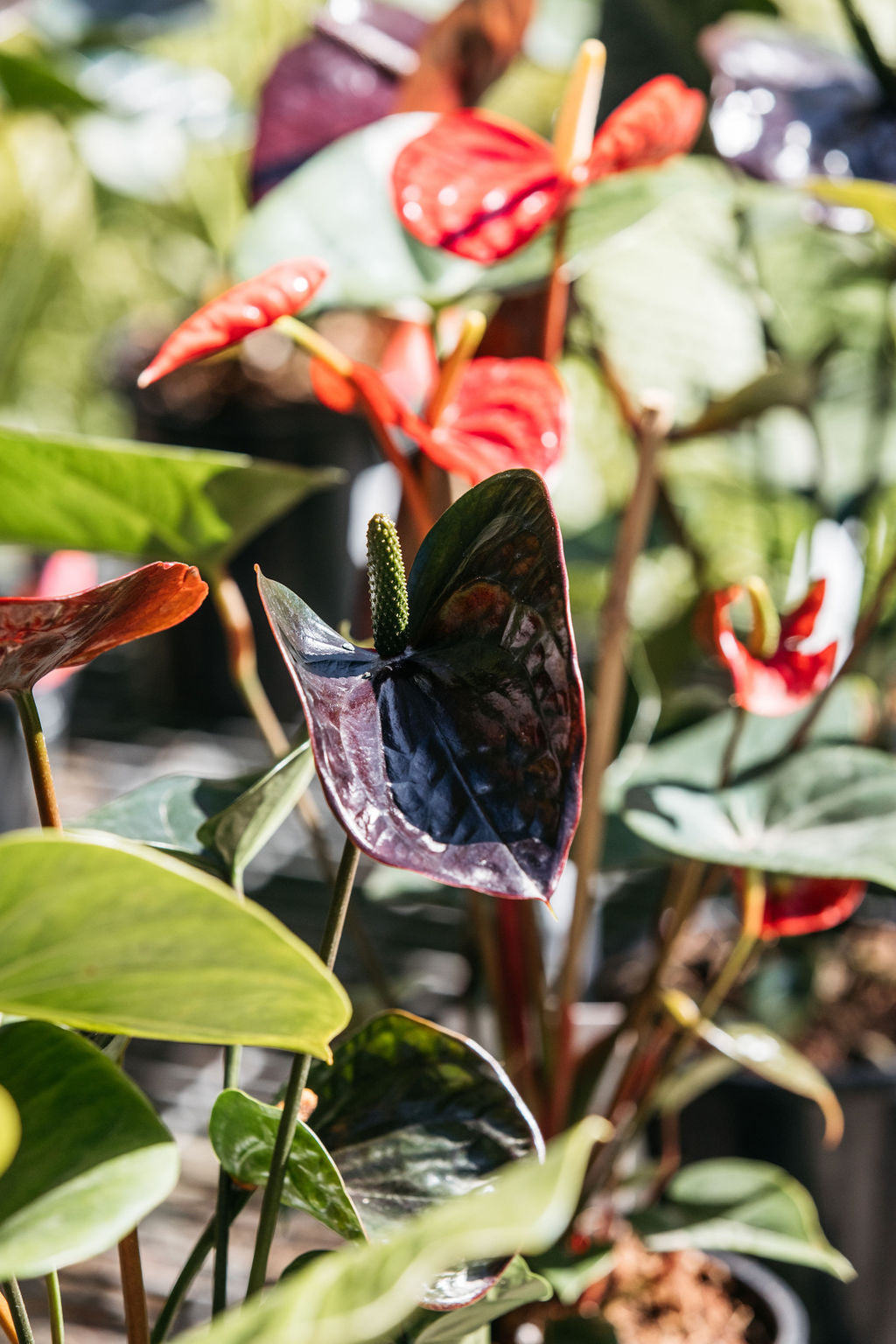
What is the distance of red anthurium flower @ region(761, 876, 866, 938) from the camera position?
439 millimetres

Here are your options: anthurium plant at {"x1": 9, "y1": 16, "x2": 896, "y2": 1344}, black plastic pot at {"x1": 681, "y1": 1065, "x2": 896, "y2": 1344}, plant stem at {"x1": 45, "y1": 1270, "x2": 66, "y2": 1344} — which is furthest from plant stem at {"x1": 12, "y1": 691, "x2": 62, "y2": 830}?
black plastic pot at {"x1": 681, "y1": 1065, "x2": 896, "y2": 1344}

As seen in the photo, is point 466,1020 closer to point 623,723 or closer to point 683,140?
point 623,723

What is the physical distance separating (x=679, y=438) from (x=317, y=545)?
54cm

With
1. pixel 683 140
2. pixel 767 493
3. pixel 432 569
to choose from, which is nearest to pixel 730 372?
pixel 767 493

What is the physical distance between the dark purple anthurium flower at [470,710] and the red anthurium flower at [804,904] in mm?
246

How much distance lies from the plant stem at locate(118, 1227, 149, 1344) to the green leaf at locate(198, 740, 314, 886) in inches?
3.5

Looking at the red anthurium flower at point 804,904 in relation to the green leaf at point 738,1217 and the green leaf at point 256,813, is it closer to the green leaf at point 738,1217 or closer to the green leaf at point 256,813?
the green leaf at point 738,1217

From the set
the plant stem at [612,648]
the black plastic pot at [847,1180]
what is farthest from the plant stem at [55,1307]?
the black plastic pot at [847,1180]

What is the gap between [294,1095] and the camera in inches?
9.4

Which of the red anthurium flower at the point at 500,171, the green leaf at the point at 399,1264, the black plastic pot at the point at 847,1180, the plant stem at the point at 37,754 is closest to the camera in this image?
the green leaf at the point at 399,1264

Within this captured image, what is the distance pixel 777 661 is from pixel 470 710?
0.18m

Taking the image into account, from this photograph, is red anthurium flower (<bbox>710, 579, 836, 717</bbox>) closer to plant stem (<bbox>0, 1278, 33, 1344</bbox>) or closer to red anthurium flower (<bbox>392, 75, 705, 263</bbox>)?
red anthurium flower (<bbox>392, 75, 705, 263</bbox>)

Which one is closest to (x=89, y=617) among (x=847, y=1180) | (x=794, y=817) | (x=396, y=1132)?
(x=396, y=1132)

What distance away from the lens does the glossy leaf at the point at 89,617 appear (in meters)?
0.22
